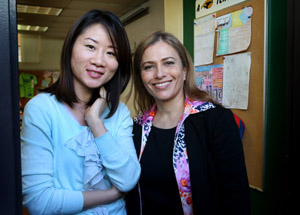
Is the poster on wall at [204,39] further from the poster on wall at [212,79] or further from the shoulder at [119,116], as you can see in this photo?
the shoulder at [119,116]

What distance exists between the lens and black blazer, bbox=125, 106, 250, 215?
1.27m

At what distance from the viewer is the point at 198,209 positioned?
1279mm

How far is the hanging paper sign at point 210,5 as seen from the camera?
2111 mm

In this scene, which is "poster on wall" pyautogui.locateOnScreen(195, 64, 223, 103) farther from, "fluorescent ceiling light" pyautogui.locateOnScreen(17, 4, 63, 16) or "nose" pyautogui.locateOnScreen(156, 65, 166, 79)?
"fluorescent ceiling light" pyautogui.locateOnScreen(17, 4, 63, 16)

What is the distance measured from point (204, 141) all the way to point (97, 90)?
605 mm

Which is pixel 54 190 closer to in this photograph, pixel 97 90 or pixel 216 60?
pixel 97 90

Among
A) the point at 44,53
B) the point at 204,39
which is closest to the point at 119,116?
the point at 204,39

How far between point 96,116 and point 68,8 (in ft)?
15.5

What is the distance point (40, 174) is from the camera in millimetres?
979

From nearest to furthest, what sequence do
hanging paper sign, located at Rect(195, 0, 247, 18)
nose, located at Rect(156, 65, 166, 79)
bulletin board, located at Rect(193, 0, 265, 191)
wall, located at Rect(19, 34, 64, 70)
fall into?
nose, located at Rect(156, 65, 166, 79) → bulletin board, located at Rect(193, 0, 265, 191) → hanging paper sign, located at Rect(195, 0, 247, 18) → wall, located at Rect(19, 34, 64, 70)

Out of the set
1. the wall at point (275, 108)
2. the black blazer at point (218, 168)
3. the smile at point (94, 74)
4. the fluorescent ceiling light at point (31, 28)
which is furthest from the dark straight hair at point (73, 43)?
the fluorescent ceiling light at point (31, 28)

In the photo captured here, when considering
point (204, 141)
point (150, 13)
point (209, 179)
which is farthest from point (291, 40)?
point (150, 13)

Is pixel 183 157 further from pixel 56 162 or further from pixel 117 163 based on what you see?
pixel 56 162

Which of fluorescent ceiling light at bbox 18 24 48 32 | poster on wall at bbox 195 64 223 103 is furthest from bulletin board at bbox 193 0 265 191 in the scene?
fluorescent ceiling light at bbox 18 24 48 32
